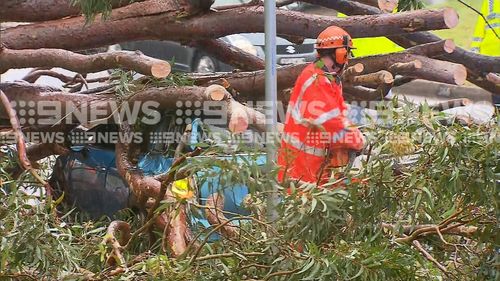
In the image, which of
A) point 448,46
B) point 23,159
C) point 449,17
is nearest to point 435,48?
point 448,46

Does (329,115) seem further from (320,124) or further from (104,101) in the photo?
(104,101)

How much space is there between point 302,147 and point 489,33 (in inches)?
164

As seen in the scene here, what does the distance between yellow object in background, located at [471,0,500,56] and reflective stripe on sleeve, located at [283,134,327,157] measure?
11.8 ft

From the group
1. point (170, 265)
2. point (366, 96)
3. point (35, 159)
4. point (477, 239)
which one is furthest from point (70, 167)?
point (477, 239)

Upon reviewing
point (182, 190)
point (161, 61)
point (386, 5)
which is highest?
point (386, 5)

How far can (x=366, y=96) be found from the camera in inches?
213

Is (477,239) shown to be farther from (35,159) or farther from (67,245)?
(35,159)

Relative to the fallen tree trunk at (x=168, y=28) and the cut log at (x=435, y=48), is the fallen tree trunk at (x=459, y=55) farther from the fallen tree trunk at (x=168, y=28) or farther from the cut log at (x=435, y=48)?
the fallen tree trunk at (x=168, y=28)

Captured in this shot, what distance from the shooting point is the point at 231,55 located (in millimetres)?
5715

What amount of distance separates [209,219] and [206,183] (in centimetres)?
48

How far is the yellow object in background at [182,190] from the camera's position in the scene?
2.87m

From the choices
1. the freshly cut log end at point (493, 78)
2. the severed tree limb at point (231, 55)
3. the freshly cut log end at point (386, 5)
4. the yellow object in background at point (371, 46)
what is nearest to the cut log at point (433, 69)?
the freshly cut log end at point (386, 5)

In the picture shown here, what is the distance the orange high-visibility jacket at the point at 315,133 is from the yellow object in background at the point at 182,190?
353 millimetres

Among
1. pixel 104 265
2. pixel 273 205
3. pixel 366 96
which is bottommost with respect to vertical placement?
pixel 104 265
